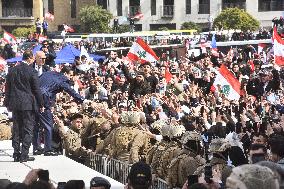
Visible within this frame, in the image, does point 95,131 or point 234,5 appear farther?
point 234,5

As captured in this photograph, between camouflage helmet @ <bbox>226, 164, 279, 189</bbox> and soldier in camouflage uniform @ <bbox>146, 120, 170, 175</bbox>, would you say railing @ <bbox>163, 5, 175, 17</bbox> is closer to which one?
soldier in camouflage uniform @ <bbox>146, 120, 170, 175</bbox>

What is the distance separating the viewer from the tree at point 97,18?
7103 cm

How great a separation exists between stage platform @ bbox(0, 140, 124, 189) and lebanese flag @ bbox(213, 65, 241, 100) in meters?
6.11

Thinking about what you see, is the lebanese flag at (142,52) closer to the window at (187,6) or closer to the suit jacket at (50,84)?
the suit jacket at (50,84)

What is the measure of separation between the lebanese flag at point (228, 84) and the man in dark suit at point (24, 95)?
7.01 metres

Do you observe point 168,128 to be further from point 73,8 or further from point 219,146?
point 73,8

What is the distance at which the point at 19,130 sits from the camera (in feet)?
38.2

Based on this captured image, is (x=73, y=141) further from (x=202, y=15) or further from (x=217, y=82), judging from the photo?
(x=202, y=15)

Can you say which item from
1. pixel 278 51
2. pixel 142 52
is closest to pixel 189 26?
pixel 142 52

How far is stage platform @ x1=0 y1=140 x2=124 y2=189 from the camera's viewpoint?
10.4 m

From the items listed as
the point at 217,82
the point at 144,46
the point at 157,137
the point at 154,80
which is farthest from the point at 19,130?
the point at 144,46

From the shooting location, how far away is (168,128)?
10469 millimetres

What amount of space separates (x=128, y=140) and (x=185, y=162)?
250cm

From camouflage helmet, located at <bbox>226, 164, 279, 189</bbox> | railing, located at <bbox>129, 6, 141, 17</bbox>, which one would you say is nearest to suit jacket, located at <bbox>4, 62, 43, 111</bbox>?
camouflage helmet, located at <bbox>226, 164, 279, 189</bbox>
